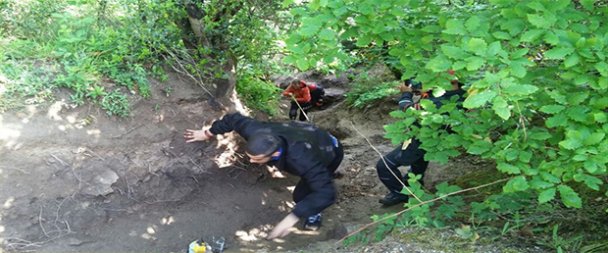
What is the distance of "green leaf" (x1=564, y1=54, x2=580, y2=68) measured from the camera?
2.41 m

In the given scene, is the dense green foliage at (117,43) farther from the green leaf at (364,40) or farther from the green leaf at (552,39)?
the green leaf at (552,39)

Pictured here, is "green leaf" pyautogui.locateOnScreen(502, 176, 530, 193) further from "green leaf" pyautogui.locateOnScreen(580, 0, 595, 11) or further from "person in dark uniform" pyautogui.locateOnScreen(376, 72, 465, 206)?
"person in dark uniform" pyautogui.locateOnScreen(376, 72, 465, 206)

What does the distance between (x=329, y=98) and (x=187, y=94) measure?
5.76 meters

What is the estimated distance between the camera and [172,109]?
233 inches

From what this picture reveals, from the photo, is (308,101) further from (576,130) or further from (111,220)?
(576,130)

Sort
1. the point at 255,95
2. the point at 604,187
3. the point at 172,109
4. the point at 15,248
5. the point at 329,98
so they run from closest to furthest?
the point at 604,187, the point at 15,248, the point at 172,109, the point at 255,95, the point at 329,98

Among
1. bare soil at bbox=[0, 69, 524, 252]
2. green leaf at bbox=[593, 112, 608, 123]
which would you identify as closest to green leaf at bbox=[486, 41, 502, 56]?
green leaf at bbox=[593, 112, 608, 123]

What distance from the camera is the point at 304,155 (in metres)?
4.89

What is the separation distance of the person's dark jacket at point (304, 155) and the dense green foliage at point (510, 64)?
131 cm

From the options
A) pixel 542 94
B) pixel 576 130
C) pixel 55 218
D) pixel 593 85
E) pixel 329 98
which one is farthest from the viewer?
pixel 329 98

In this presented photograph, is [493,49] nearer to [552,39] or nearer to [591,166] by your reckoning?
[552,39]

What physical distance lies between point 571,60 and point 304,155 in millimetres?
2881

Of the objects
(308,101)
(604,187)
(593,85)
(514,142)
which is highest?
(593,85)

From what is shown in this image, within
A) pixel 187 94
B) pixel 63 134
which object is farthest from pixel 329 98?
pixel 63 134
